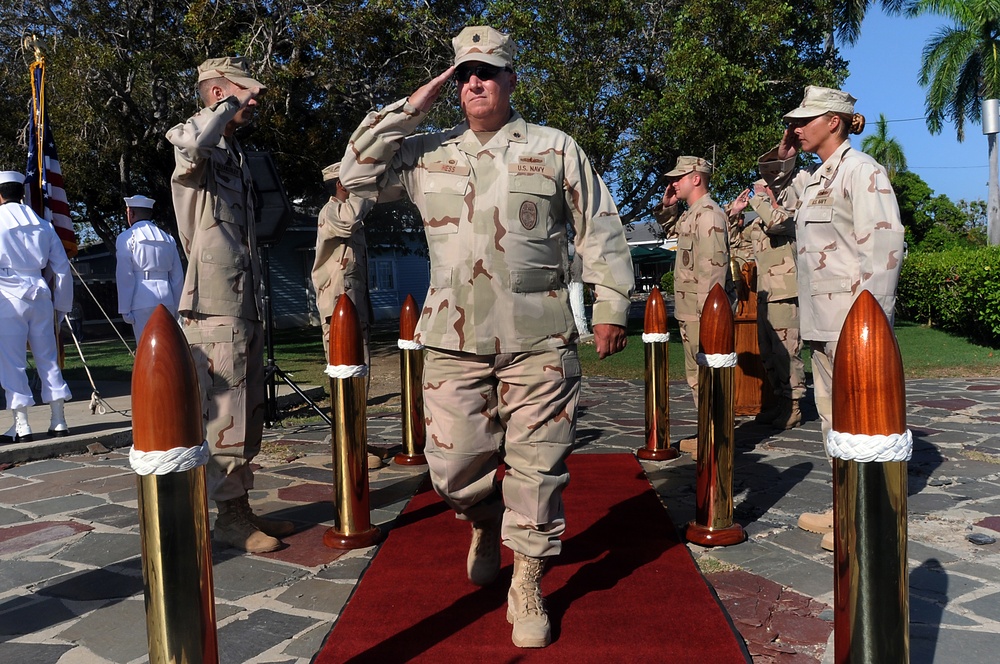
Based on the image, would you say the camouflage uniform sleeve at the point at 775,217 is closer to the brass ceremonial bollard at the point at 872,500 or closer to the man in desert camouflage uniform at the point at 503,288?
the man in desert camouflage uniform at the point at 503,288

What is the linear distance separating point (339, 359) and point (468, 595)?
56.6 inches

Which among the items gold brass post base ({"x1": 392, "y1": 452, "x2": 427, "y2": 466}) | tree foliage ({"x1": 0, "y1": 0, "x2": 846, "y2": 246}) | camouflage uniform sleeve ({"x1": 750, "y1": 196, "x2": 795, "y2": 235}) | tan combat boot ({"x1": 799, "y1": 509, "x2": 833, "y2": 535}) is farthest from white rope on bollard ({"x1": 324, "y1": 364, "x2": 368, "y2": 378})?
tree foliage ({"x1": 0, "y1": 0, "x2": 846, "y2": 246})

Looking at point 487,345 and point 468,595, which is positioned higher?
point 487,345

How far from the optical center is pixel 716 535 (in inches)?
→ 159

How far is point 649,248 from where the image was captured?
4375 centimetres

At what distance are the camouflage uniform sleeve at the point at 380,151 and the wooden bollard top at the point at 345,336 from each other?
90 centimetres

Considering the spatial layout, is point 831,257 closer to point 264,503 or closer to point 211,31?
point 264,503

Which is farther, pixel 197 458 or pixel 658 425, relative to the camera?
pixel 658 425

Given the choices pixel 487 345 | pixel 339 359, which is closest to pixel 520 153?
pixel 487 345

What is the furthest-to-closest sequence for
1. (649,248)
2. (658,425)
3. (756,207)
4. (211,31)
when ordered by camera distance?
(649,248) < (211,31) < (756,207) < (658,425)

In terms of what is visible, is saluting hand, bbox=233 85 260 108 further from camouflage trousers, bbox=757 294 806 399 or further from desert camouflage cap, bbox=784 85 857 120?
camouflage trousers, bbox=757 294 806 399

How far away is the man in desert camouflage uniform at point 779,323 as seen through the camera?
720cm

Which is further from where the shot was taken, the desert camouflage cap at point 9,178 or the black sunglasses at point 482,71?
the desert camouflage cap at point 9,178

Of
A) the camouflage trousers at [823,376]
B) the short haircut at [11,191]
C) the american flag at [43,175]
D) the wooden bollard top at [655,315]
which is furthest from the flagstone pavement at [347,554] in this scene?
the american flag at [43,175]
